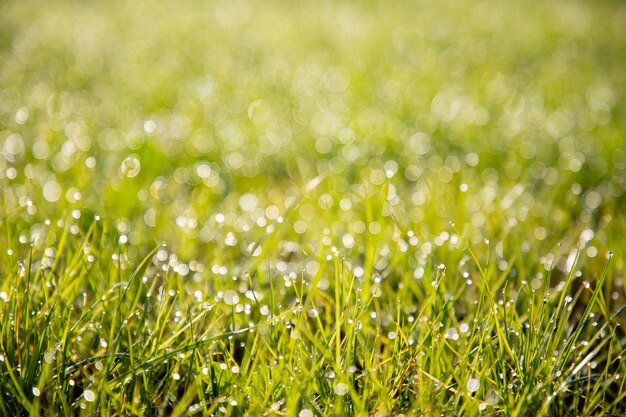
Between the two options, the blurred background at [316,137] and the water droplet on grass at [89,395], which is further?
the blurred background at [316,137]

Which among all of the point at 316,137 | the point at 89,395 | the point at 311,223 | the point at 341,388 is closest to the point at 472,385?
the point at 341,388

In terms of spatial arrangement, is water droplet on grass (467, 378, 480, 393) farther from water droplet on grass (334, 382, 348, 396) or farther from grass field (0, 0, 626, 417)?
water droplet on grass (334, 382, 348, 396)

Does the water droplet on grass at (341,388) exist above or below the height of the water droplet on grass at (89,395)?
above

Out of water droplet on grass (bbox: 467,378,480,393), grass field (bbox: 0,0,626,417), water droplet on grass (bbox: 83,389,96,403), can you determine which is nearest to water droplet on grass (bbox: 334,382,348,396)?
grass field (bbox: 0,0,626,417)

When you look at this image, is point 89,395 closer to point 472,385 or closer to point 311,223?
point 472,385

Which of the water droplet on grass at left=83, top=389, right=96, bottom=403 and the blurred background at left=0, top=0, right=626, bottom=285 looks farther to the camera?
the blurred background at left=0, top=0, right=626, bottom=285

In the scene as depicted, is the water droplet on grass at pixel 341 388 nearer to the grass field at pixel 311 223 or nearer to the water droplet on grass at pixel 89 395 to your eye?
the grass field at pixel 311 223

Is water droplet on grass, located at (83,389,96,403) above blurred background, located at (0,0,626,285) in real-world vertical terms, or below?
below

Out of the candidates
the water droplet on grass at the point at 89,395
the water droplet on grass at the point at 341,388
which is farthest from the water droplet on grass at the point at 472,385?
the water droplet on grass at the point at 89,395

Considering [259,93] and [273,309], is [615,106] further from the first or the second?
[273,309]
